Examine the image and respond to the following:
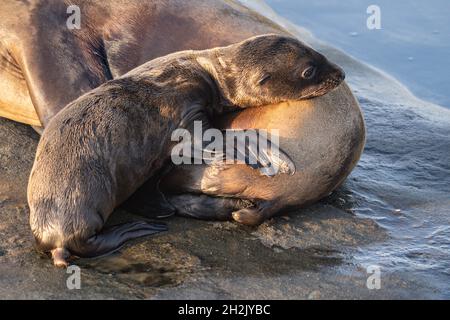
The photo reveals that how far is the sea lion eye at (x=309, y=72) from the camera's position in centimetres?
624

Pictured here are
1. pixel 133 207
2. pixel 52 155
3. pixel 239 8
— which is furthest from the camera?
pixel 239 8

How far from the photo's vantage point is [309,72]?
6246 millimetres

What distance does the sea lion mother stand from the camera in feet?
20.3

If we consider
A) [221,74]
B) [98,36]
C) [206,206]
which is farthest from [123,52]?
[206,206]

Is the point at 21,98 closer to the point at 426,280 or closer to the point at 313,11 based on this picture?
the point at 426,280

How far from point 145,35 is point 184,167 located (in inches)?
48.8

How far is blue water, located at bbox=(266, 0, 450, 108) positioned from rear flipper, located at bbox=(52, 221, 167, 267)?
16.4 ft

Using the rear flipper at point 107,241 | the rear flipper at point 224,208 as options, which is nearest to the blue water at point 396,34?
the rear flipper at point 224,208

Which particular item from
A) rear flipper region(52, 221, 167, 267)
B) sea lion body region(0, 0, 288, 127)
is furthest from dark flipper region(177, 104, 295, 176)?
sea lion body region(0, 0, 288, 127)

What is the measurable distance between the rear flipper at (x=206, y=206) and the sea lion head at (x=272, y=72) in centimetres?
79

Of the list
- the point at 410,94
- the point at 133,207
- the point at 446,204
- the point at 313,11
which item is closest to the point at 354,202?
→ the point at 446,204

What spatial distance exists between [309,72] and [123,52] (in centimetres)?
138

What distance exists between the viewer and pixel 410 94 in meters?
9.39

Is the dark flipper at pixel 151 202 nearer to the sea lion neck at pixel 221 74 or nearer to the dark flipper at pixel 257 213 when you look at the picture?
Answer: the dark flipper at pixel 257 213
